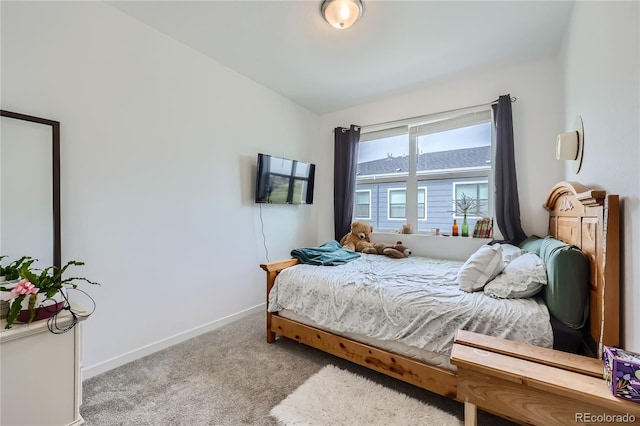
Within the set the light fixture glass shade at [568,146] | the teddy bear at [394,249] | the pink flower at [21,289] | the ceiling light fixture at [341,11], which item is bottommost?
the teddy bear at [394,249]

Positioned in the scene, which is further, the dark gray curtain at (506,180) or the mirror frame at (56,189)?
the dark gray curtain at (506,180)

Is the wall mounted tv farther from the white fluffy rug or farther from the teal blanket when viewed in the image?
the white fluffy rug

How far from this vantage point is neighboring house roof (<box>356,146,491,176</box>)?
2.96 metres

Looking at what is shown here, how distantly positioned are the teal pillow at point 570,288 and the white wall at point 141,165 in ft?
8.69

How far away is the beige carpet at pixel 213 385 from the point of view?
1472 mm

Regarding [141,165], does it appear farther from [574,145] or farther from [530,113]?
[530,113]

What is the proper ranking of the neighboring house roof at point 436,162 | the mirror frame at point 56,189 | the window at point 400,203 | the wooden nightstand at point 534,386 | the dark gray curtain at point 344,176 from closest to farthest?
the wooden nightstand at point 534,386 → the mirror frame at point 56,189 → the neighboring house roof at point 436,162 → the window at point 400,203 → the dark gray curtain at point 344,176

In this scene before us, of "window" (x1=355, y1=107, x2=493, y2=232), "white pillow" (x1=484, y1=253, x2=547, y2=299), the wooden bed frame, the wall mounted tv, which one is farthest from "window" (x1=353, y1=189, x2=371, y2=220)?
"white pillow" (x1=484, y1=253, x2=547, y2=299)

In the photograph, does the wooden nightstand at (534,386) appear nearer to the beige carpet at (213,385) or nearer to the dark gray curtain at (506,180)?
the beige carpet at (213,385)

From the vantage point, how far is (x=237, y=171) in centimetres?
289

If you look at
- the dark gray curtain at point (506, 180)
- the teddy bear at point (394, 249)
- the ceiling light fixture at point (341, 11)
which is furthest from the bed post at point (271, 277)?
the dark gray curtain at point (506, 180)

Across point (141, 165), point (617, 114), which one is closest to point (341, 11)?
point (617, 114)

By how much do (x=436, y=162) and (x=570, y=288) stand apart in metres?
2.15

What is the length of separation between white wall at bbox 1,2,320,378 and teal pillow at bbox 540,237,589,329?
2650mm
